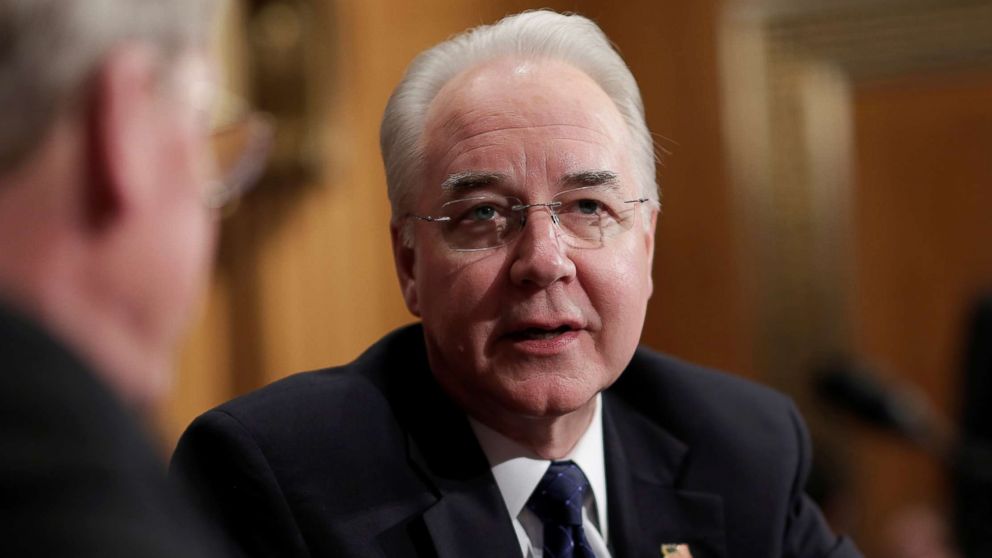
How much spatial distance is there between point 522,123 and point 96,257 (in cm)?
98

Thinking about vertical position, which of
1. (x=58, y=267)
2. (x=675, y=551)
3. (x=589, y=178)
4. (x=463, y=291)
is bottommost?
(x=675, y=551)

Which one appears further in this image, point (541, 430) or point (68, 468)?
point (541, 430)

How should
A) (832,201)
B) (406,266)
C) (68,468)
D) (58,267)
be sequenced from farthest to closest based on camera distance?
(832,201) < (406,266) < (58,267) < (68,468)

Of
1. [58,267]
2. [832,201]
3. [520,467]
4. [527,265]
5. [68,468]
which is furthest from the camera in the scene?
[832,201]

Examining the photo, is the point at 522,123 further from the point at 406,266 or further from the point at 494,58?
the point at 406,266

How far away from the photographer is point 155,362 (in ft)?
2.96

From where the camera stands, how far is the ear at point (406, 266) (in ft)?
6.27

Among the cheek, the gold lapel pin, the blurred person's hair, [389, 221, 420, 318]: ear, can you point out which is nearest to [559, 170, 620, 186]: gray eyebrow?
the cheek

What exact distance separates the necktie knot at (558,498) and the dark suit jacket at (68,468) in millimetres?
1043

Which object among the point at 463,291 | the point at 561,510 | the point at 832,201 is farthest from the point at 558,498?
the point at 832,201

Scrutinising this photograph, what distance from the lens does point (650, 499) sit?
1.94m

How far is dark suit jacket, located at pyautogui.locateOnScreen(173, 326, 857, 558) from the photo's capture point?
66.1 inches

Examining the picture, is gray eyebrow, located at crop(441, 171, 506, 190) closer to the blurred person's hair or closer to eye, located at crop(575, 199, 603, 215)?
eye, located at crop(575, 199, 603, 215)

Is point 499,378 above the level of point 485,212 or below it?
below
